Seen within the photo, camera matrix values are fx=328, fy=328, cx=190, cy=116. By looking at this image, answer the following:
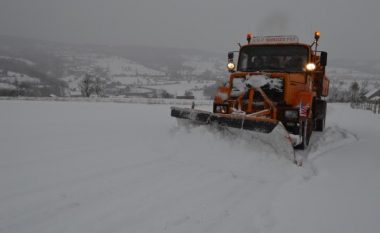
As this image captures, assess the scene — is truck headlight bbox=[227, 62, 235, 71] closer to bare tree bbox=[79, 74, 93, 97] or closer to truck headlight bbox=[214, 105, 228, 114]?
truck headlight bbox=[214, 105, 228, 114]

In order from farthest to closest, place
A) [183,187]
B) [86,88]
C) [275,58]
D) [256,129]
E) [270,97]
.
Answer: [86,88]
[275,58]
[270,97]
[256,129]
[183,187]

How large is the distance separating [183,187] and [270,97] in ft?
11.6

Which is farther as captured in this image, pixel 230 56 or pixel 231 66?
pixel 230 56

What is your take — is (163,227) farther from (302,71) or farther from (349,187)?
(302,71)

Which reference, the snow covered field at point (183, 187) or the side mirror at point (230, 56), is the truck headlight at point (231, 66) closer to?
the side mirror at point (230, 56)

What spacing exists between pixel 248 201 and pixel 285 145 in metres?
1.76

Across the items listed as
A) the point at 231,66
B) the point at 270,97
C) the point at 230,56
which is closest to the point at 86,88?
the point at 230,56

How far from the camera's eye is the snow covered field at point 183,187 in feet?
10.5

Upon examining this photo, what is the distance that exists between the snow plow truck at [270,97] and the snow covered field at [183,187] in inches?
11.7

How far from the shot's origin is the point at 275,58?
25.5 ft

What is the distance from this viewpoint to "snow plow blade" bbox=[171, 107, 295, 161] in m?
5.23

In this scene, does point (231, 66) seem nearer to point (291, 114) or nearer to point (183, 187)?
point (291, 114)

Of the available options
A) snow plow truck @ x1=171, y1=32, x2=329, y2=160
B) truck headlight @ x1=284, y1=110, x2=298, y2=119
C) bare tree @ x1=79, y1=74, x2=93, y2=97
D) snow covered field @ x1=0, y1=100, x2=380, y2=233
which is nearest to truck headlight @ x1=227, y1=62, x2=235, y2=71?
snow plow truck @ x1=171, y1=32, x2=329, y2=160

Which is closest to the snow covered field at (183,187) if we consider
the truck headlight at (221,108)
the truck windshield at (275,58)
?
the truck headlight at (221,108)
